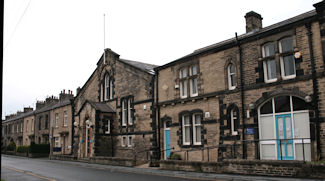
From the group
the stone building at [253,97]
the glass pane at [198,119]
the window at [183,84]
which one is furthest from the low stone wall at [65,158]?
the glass pane at [198,119]

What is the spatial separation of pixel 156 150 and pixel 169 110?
9.88 feet

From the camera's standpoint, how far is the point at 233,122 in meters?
17.4

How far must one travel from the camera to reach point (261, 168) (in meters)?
12.9

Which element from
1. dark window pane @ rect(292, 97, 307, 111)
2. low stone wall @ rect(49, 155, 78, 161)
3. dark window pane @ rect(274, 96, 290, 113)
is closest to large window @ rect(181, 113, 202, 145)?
dark window pane @ rect(274, 96, 290, 113)

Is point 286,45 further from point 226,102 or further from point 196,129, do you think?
point 196,129

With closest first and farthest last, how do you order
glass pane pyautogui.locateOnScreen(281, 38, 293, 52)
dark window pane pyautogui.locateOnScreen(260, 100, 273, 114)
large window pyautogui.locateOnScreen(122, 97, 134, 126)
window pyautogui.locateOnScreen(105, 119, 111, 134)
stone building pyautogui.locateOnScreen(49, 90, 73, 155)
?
1. glass pane pyautogui.locateOnScreen(281, 38, 293, 52)
2. dark window pane pyautogui.locateOnScreen(260, 100, 273, 114)
3. large window pyautogui.locateOnScreen(122, 97, 134, 126)
4. window pyautogui.locateOnScreen(105, 119, 111, 134)
5. stone building pyautogui.locateOnScreen(49, 90, 73, 155)

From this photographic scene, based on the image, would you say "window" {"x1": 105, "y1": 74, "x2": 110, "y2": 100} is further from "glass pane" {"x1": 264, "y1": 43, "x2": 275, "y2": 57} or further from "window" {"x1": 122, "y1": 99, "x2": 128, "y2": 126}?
"glass pane" {"x1": 264, "y1": 43, "x2": 275, "y2": 57}

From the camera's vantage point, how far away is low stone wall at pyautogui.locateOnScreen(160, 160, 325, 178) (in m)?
11.4

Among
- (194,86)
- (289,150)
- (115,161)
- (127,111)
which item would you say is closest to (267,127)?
(289,150)

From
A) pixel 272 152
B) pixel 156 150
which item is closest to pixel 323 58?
pixel 272 152

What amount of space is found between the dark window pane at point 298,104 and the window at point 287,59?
1.15m

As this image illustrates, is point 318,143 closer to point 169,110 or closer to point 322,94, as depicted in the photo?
point 322,94

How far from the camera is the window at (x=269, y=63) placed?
52.0 feet

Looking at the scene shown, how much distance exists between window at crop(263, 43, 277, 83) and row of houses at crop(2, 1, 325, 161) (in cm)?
5
